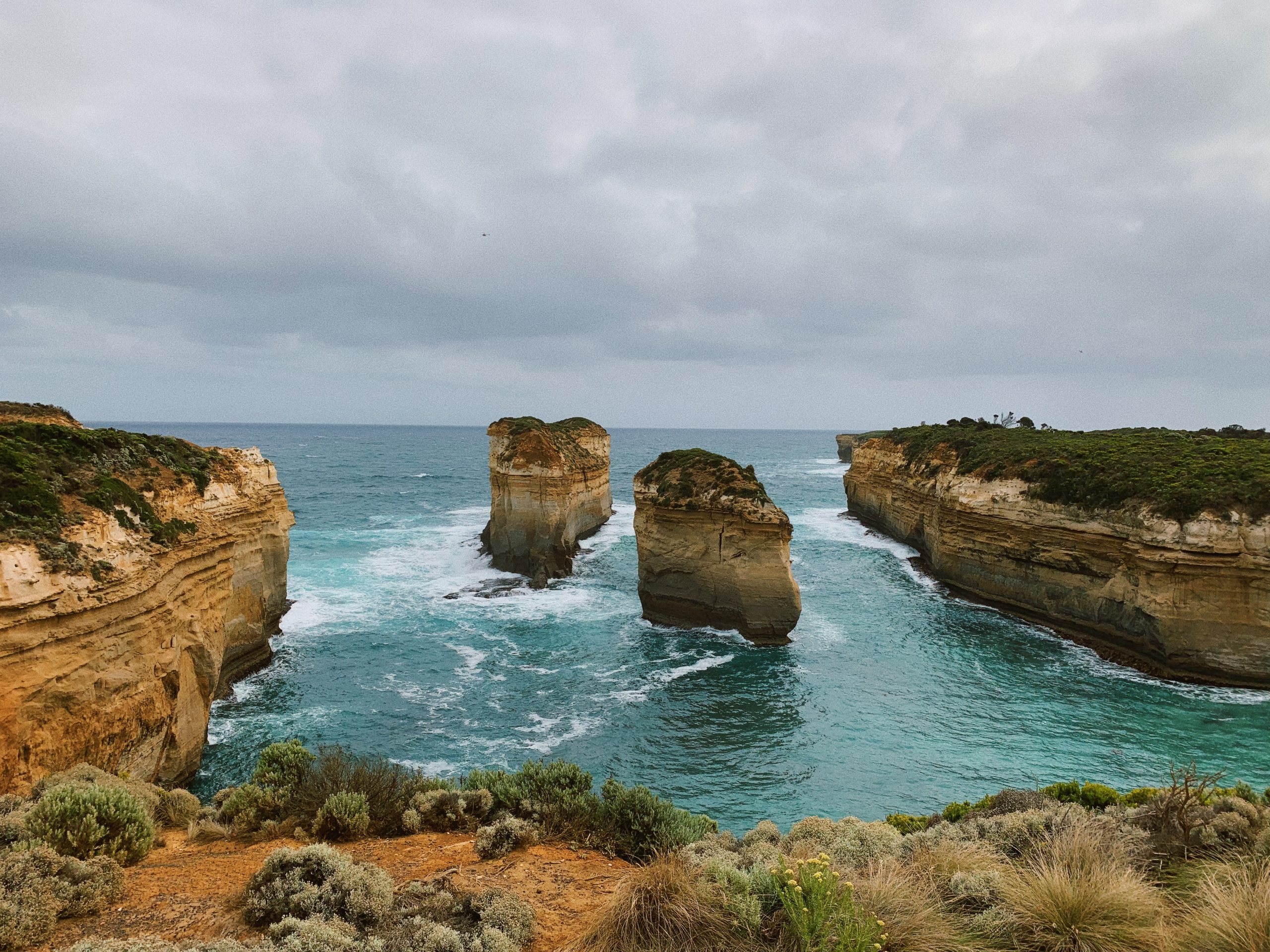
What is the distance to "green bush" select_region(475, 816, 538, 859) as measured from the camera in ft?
25.3

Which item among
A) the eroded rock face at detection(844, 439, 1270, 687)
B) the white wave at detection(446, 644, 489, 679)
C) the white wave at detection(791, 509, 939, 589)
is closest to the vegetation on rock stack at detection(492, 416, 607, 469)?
the white wave at detection(446, 644, 489, 679)

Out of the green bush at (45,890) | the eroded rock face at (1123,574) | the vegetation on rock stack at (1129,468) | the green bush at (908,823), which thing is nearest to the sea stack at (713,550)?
the eroded rock face at (1123,574)

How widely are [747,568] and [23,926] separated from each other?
856 inches

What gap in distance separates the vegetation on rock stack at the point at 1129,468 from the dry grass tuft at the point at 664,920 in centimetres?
2424

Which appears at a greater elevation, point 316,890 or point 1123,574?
point 316,890

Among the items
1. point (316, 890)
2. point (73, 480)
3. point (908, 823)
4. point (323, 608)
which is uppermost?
point (73, 480)

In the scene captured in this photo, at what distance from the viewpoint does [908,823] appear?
36.5 ft

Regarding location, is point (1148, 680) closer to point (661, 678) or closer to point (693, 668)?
point (693, 668)

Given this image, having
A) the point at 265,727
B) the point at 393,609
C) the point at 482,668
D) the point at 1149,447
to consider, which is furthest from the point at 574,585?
the point at 1149,447

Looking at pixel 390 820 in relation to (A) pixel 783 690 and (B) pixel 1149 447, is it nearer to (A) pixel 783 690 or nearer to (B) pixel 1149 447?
(A) pixel 783 690

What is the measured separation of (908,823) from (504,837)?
290 inches

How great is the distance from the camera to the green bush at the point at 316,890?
571 cm

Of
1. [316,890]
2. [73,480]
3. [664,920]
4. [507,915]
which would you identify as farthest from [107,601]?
[664,920]

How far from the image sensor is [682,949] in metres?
5.11
